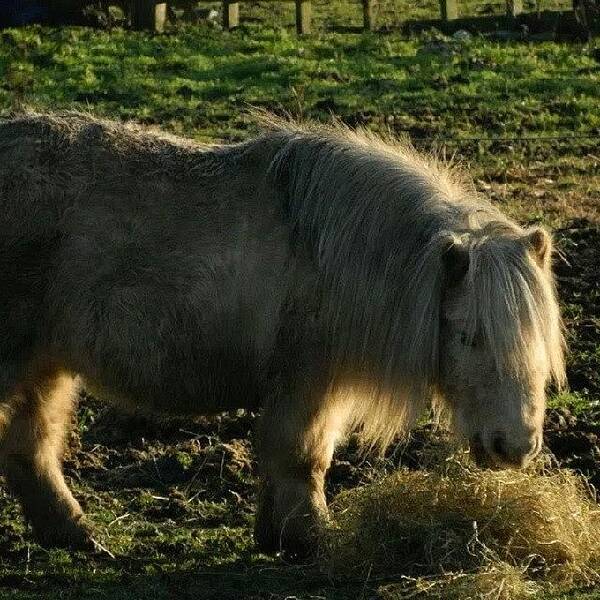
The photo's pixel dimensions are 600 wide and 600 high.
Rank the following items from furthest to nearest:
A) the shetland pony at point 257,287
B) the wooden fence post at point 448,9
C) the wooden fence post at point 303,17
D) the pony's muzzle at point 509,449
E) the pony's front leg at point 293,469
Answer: the wooden fence post at point 448,9 < the wooden fence post at point 303,17 < the pony's front leg at point 293,469 < the shetland pony at point 257,287 < the pony's muzzle at point 509,449

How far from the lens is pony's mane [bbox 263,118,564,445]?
17.2 feet

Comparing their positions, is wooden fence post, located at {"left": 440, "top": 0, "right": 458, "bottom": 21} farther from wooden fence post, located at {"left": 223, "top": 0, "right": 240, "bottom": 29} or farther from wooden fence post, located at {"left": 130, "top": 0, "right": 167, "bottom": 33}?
wooden fence post, located at {"left": 130, "top": 0, "right": 167, "bottom": 33}

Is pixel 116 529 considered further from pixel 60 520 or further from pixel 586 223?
pixel 586 223

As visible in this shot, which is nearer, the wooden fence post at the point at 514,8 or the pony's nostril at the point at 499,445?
the pony's nostril at the point at 499,445

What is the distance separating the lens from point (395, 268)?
5500 mm

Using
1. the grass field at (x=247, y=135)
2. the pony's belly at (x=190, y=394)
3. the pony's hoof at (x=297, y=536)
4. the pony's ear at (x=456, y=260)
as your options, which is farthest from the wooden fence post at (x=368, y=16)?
the pony's ear at (x=456, y=260)

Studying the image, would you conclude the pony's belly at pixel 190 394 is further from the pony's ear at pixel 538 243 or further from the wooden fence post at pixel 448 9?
the wooden fence post at pixel 448 9

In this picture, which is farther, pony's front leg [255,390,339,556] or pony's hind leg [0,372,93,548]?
pony's hind leg [0,372,93,548]

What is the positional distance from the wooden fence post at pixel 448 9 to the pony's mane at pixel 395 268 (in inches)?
491

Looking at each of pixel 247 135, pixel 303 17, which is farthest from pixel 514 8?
pixel 247 135

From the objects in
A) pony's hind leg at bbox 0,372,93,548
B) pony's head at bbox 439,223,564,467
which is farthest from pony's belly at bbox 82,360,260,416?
pony's head at bbox 439,223,564,467

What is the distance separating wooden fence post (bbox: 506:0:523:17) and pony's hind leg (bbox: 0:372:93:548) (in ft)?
41.0

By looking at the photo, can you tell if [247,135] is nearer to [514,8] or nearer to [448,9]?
→ [448,9]

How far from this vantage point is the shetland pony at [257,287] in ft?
17.9
